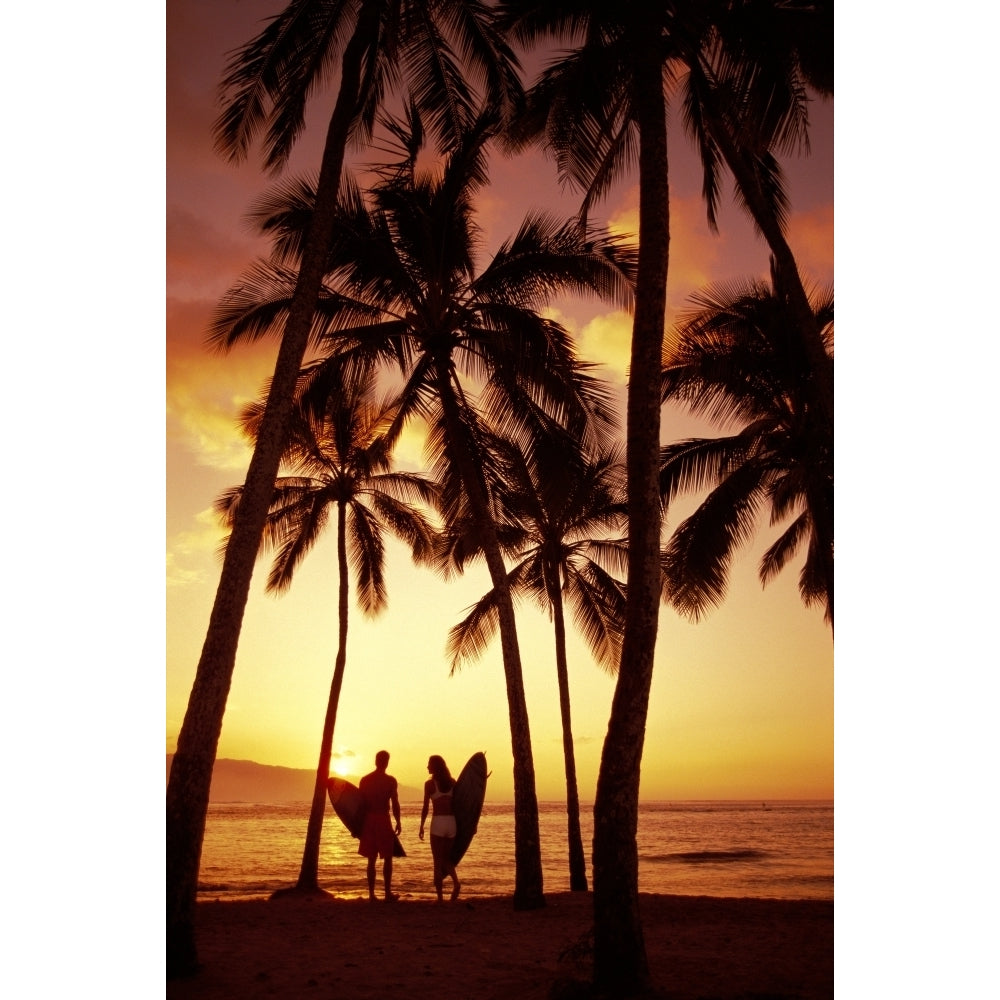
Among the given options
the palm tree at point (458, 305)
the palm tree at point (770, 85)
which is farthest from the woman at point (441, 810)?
the palm tree at point (770, 85)

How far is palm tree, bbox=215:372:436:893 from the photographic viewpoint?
528 inches

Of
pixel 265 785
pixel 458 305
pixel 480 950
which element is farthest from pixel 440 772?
pixel 265 785

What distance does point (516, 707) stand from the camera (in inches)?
375

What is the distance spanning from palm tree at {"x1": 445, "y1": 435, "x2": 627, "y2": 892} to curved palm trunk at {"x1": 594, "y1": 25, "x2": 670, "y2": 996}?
7097mm

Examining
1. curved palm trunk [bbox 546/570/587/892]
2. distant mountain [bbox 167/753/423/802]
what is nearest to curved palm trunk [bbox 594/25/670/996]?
curved palm trunk [bbox 546/570/587/892]

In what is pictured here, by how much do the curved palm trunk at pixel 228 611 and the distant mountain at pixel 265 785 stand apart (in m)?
72.6

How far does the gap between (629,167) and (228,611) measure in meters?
5.67

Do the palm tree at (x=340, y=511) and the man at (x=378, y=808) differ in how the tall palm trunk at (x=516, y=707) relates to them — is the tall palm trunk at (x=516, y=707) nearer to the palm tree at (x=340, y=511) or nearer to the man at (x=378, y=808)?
the man at (x=378, y=808)

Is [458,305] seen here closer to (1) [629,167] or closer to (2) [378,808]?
(1) [629,167]

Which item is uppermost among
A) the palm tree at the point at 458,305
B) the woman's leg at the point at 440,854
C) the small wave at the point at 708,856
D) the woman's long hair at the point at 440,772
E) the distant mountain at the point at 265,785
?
the palm tree at the point at 458,305

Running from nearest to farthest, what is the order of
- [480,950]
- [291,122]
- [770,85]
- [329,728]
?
[480,950]
[770,85]
[291,122]
[329,728]

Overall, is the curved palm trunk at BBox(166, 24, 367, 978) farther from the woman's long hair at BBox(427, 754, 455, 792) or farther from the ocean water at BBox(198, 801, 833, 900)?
the ocean water at BBox(198, 801, 833, 900)

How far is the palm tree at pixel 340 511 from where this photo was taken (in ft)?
44.0
